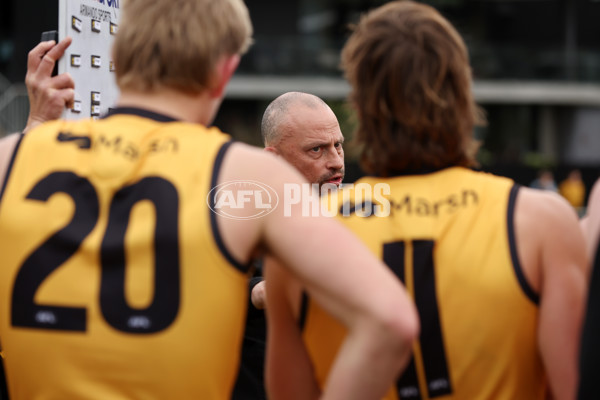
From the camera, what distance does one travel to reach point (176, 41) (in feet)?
6.41

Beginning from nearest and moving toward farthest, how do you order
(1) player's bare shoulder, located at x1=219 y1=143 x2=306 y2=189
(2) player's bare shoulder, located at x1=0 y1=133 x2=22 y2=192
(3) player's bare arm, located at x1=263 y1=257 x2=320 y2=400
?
(1) player's bare shoulder, located at x1=219 y1=143 x2=306 y2=189 → (2) player's bare shoulder, located at x1=0 y1=133 x2=22 y2=192 → (3) player's bare arm, located at x1=263 y1=257 x2=320 y2=400

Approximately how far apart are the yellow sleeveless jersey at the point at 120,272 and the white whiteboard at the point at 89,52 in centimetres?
94

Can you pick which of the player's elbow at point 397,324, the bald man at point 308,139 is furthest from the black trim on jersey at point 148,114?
the bald man at point 308,139

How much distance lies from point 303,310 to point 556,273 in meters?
0.63

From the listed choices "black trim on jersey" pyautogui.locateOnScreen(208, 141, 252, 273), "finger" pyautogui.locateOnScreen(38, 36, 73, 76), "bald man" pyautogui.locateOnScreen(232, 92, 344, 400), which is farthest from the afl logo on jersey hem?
"bald man" pyautogui.locateOnScreen(232, 92, 344, 400)

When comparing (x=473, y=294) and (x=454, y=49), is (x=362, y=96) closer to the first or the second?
(x=454, y=49)

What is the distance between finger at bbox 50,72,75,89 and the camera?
2.79 m

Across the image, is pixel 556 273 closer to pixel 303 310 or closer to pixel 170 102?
pixel 303 310

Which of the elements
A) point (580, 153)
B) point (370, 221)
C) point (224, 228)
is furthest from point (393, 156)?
point (580, 153)

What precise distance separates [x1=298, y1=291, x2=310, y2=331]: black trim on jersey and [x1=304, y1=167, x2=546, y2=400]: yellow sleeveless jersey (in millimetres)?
15

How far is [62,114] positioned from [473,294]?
156cm

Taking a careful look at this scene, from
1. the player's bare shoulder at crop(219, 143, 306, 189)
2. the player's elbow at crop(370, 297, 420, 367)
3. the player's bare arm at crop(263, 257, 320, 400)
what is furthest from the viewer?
the player's bare arm at crop(263, 257, 320, 400)

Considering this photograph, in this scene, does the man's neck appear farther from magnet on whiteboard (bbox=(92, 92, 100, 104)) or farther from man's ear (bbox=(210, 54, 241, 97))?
magnet on whiteboard (bbox=(92, 92, 100, 104))

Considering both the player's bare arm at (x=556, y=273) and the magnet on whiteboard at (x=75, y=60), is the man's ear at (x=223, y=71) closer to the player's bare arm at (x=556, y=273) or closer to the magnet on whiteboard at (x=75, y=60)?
the player's bare arm at (x=556, y=273)
